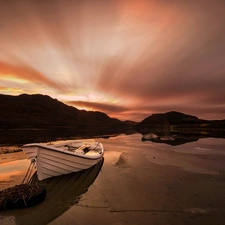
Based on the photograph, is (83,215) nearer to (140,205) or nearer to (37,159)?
(140,205)

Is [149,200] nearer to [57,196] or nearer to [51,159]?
[57,196]

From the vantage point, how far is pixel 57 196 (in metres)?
8.81

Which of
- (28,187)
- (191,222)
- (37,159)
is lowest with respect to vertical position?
(191,222)

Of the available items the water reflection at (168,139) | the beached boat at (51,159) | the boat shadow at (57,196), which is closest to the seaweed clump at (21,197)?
the boat shadow at (57,196)

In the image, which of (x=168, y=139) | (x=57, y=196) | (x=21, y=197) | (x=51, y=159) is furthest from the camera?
(x=168, y=139)

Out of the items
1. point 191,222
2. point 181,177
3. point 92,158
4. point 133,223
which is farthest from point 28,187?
point 181,177

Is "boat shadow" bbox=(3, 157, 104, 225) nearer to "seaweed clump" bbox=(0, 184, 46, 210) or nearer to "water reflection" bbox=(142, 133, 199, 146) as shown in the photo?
"seaweed clump" bbox=(0, 184, 46, 210)

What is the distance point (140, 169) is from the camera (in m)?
14.6

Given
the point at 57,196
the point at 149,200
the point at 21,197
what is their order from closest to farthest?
1. the point at 21,197
2. the point at 149,200
3. the point at 57,196

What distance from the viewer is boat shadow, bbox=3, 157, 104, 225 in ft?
22.2

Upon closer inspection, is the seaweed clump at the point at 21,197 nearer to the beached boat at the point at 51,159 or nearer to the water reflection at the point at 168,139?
the beached boat at the point at 51,159

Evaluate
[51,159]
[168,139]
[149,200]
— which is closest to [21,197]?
[51,159]

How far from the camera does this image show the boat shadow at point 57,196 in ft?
22.2

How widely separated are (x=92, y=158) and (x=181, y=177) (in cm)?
639
